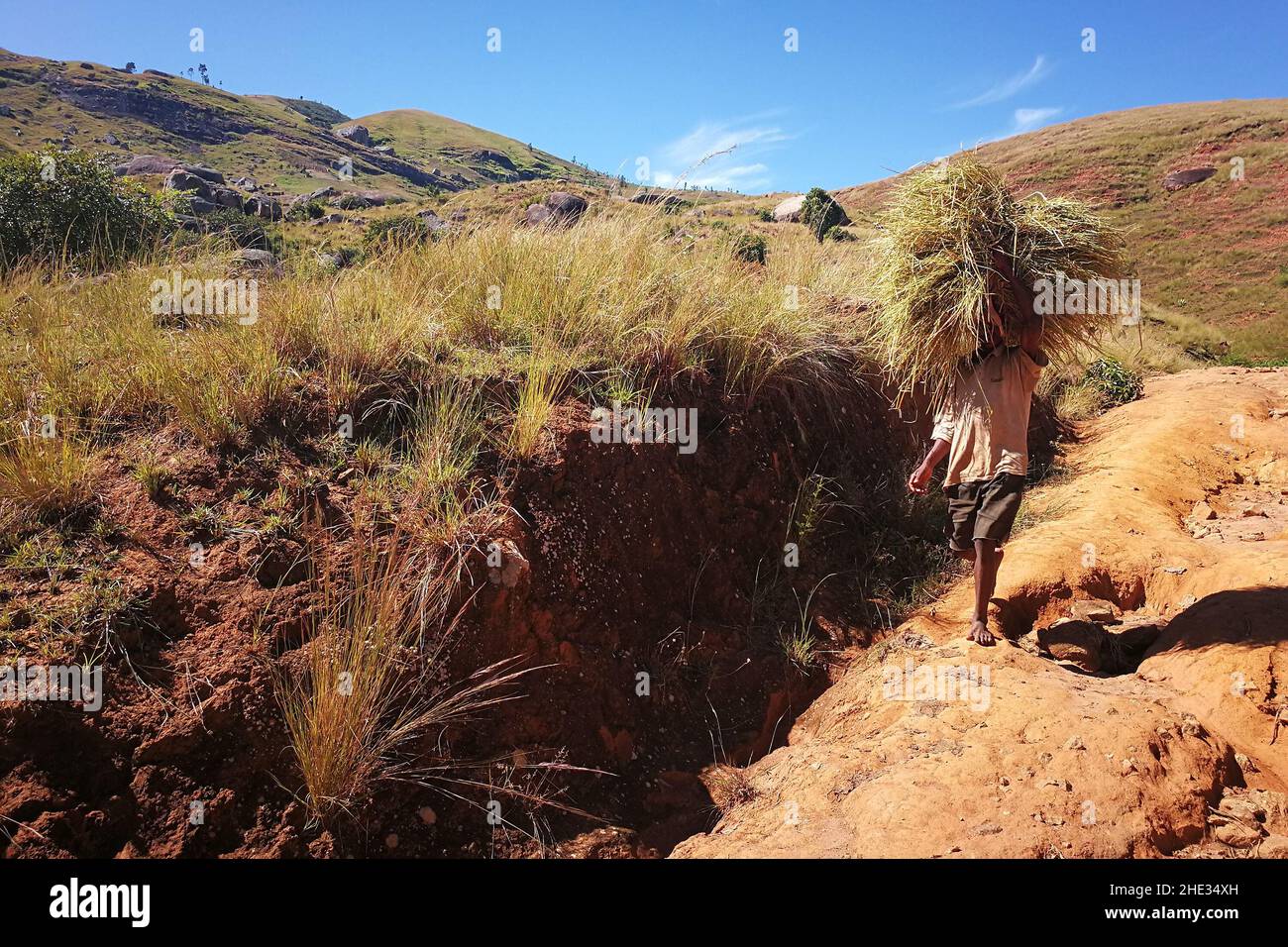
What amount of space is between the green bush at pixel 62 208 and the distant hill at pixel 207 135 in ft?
94.1

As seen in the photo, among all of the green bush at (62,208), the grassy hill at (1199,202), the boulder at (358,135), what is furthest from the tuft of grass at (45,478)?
the boulder at (358,135)

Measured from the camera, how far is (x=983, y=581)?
3.34 meters

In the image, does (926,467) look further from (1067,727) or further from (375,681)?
(375,681)

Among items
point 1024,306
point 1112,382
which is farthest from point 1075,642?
point 1112,382

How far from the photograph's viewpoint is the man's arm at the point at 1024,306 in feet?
10.2

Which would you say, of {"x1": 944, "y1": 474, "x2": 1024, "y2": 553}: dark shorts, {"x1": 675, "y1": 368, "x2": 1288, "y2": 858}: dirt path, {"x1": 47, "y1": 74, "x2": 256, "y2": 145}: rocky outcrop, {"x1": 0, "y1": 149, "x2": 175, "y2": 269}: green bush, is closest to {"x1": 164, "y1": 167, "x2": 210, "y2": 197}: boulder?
{"x1": 0, "y1": 149, "x2": 175, "y2": 269}: green bush

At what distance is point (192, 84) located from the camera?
71.6 metres

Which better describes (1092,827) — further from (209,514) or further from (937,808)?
(209,514)

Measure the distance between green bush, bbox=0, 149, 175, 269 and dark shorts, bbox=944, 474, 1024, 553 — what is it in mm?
7126

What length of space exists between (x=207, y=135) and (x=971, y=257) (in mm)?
70142

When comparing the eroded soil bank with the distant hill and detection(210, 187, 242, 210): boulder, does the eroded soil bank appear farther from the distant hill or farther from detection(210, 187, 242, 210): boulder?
the distant hill
